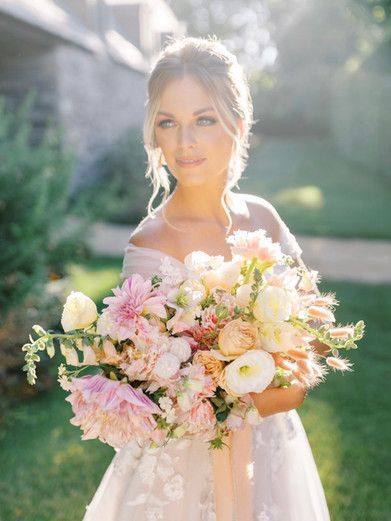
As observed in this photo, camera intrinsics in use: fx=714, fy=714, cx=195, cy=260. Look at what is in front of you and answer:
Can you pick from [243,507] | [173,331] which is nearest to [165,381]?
[173,331]

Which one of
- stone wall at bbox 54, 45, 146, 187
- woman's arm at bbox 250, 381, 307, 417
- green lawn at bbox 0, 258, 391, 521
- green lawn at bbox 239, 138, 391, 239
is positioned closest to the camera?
woman's arm at bbox 250, 381, 307, 417

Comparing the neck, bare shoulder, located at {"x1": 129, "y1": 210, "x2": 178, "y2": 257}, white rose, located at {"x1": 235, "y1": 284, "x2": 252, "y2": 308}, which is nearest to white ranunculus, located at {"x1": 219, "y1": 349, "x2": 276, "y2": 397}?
white rose, located at {"x1": 235, "y1": 284, "x2": 252, "y2": 308}

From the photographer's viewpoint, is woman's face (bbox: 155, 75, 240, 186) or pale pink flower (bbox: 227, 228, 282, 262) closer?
pale pink flower (bbox: 227, 228, 282, 262)

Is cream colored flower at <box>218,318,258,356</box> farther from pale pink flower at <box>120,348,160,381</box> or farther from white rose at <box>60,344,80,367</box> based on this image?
white rose at <box>60,344,80,367</box>

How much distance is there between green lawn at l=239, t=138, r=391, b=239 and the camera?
12477 millimetres

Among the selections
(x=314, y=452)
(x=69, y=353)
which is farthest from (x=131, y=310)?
(x=314, y=452)

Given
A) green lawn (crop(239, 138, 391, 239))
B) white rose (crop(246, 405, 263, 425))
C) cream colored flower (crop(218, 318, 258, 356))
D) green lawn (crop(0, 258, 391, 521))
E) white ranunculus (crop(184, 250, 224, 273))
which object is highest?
green lawn (crop(239, 138, 391, 239))

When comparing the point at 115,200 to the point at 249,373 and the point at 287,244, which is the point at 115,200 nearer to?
the point at 287,244

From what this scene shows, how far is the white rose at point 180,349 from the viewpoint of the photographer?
1.67 m

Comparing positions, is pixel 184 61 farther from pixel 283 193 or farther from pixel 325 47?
pixel 325 47

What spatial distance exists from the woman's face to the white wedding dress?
0.28m

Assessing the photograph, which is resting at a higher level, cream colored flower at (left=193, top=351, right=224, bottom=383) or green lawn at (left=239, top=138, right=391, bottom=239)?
green lawn at (left=239, top=138, right=391, bottom=239)

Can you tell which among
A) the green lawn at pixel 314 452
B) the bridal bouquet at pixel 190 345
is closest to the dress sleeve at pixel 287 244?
the bridal bouquet at pixel 190 345

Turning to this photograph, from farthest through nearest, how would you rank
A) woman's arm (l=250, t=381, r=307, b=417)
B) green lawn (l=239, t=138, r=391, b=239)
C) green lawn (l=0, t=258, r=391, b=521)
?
1. green lawn (l=239, t=138, r=391, b=239)
2. green lawn (l=0, t=258, r=391, b=521)
3. woman's arm (l=250, t=381, r=307, b=417)
